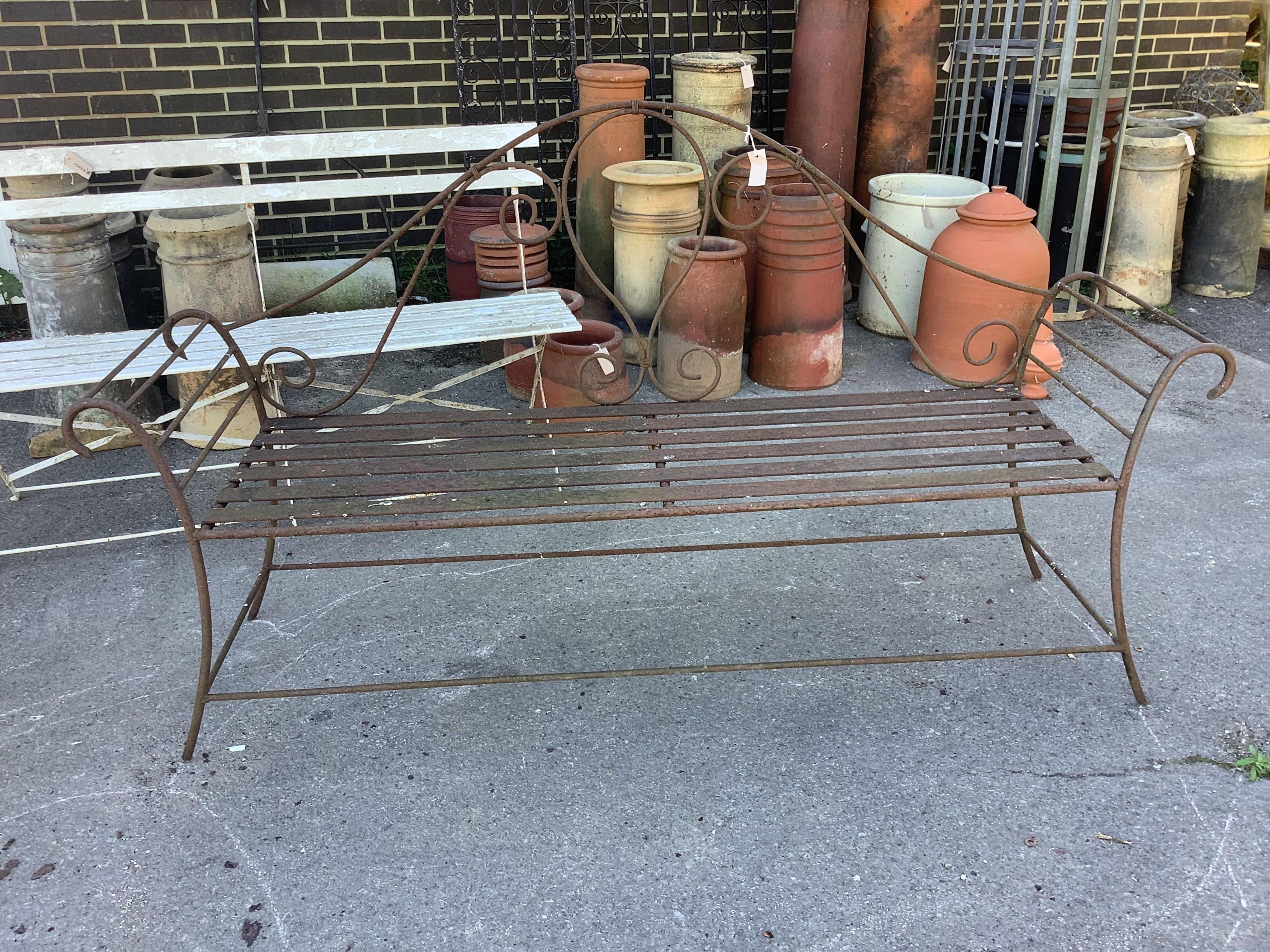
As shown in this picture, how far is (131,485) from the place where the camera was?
3.84 meters

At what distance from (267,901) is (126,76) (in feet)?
14.1

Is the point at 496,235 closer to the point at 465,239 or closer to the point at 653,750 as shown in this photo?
the point at 465,239

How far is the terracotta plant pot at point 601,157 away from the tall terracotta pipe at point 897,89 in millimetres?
1162

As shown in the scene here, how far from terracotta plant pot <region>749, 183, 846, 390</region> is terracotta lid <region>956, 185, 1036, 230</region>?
56cm

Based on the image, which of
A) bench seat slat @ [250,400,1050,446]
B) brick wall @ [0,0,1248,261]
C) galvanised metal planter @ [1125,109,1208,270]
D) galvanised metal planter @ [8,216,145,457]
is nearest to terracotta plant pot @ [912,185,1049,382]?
galvanised metal planter @ [1125,109,1208,270]

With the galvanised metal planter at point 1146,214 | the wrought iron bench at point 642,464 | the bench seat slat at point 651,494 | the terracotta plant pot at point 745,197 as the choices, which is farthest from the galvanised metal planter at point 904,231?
the bench seat slat at point 651,494

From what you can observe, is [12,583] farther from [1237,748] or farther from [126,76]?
[1237,748]

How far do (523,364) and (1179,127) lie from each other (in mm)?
3767

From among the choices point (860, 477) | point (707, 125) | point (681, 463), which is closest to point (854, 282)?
point (707, 125)

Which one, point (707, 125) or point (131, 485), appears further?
point (707, 125)

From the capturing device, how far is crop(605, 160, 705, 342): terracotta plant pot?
448 centimetres

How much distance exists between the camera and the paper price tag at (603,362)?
11.5 ft

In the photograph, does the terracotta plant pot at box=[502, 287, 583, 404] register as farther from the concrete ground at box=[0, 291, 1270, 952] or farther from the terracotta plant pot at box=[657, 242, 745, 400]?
the concrete ground at box=[0, 291, 1270, 952]

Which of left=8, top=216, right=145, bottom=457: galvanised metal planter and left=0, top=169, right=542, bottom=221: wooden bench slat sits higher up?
left=0, top=169, right=542, bottom=221: wooden bench slat
